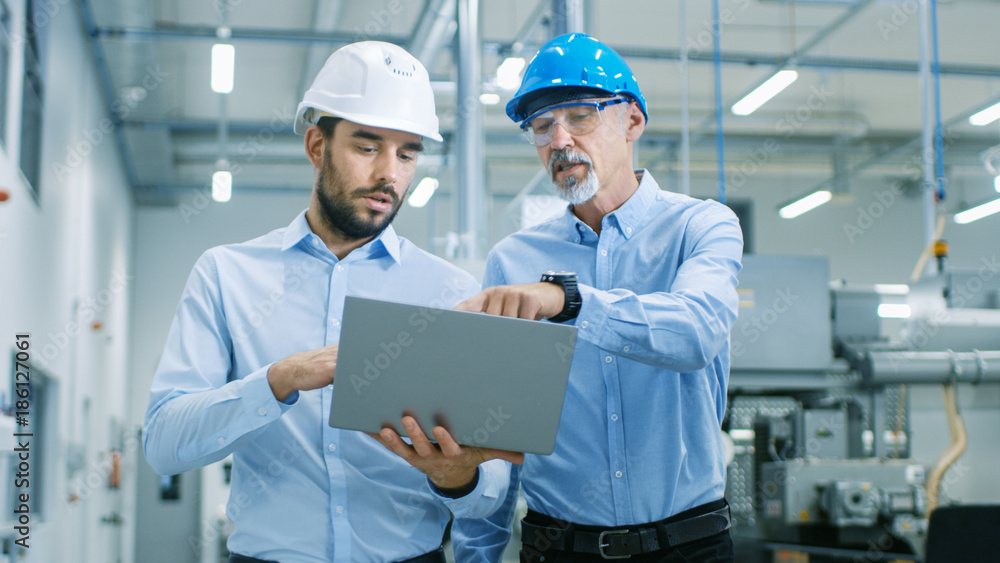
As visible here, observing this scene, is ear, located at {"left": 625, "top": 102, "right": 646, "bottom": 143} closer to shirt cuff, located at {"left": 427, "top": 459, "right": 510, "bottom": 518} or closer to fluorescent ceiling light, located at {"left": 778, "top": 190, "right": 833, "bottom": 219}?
shirt cuff, located at {"left": 427, "top": 459, "right": 510, "bottom": 518}

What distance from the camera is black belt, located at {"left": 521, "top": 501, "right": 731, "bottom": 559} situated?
1.49m

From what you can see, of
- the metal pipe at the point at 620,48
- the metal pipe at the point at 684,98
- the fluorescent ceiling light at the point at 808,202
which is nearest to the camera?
the metal pipe at the point at 684,98

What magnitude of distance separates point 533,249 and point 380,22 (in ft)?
21.6

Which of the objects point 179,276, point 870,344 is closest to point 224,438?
point 870,344

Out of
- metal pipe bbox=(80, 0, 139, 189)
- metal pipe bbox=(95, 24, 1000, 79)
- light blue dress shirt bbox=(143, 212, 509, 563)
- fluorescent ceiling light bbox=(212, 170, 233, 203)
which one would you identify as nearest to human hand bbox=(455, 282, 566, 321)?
light blue dress shirt bbox=(143, 212, 509, 563)

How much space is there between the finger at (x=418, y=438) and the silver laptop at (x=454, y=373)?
0.04ft

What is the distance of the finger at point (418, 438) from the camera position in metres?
1.24

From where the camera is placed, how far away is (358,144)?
1.62 m

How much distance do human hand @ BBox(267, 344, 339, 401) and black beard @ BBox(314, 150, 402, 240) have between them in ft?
1.09

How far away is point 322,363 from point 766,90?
18.7ft

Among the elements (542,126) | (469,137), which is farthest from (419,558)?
(469,137)

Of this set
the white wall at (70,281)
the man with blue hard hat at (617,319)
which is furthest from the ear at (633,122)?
the white wall at (70,281)

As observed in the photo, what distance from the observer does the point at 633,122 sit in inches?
72.7

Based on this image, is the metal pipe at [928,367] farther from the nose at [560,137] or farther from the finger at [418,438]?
the finger at [418,438]
